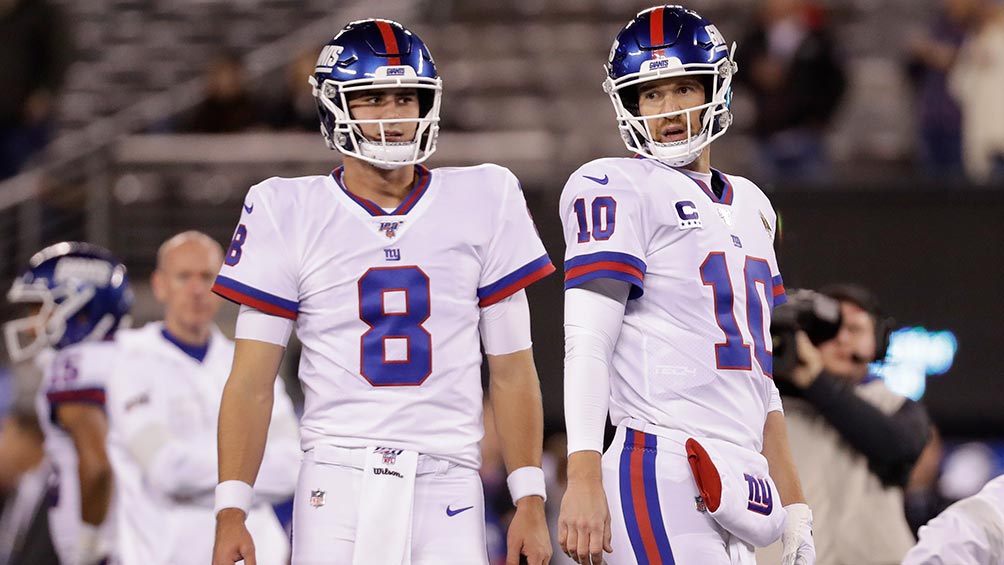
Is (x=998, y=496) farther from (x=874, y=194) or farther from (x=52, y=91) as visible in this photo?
(x=52, y=91)

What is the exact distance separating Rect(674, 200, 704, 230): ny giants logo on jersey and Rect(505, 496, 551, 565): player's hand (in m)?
0.84

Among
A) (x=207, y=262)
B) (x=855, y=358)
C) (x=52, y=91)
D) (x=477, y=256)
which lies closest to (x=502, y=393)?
(x=477, y=256)

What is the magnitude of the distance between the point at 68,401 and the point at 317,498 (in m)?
2.83

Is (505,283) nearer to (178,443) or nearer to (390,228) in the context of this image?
(390,228)

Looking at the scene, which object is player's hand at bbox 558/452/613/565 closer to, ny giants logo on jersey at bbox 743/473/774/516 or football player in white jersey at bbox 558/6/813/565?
football player in white jersey at bbox 558/6/813/565

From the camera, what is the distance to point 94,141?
12258mm

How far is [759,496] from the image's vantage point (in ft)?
13.6

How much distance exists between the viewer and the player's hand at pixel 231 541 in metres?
4.25

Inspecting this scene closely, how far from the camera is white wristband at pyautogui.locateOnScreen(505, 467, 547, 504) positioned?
4441mm

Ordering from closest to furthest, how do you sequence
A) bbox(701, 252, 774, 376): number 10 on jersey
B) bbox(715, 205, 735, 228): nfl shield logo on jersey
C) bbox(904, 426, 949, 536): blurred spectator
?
bbox(701, 252, 774, 376): number 10 on jersey
bbox(715, 205, 735, 228): nfl shield logo on jersey
bbox(904, 426, 949, 536): blurred spectator

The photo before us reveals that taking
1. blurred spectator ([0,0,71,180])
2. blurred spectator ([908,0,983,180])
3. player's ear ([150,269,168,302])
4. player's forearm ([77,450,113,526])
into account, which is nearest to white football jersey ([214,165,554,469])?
player's ear ([150,269,168,302])

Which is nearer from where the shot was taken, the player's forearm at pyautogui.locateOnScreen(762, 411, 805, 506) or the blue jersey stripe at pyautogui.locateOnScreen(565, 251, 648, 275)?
the blue jersey stripe at pyautogui.locateOnScreen(565, 251, 648, 275)

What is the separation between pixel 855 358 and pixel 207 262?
8.89ft

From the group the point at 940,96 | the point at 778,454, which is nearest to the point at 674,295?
the point at 778,454
